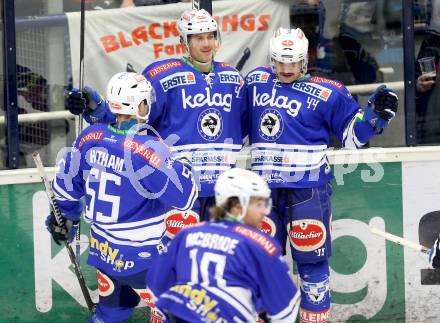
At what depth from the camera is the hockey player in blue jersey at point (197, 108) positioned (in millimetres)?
7289

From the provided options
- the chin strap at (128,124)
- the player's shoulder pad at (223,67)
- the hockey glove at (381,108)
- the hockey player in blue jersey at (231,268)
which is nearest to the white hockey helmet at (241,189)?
the hockey player in blue jersey at (231,268)

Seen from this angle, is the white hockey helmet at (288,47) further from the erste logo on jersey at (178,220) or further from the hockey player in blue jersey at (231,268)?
the hockey player in blue jersey at (231,268)

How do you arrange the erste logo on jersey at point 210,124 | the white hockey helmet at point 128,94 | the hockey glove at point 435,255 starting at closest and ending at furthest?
the hockey glove at point 435,255 → the white hockey helmet at point 128,94 → the erste logo on jersey at point 210,124

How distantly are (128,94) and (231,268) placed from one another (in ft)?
5.25

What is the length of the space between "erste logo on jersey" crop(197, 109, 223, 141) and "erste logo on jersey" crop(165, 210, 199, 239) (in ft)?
1.42

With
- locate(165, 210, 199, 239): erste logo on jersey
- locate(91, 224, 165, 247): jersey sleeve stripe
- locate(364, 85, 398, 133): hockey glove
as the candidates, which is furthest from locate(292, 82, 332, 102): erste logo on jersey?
locate(91, 224, 165, 247): jersey sleeve stripe

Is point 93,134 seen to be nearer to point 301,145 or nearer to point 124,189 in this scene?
point 124,189

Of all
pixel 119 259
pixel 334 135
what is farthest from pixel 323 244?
pixel 119 259

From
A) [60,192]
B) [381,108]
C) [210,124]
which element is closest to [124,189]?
[60,192]

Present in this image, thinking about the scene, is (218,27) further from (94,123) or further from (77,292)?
(77,292)

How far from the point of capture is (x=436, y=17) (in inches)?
314

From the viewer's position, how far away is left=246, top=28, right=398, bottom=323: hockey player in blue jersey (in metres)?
7.34

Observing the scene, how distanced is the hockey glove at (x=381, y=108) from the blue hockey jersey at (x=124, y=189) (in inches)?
43.1

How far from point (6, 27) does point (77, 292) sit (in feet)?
5.25
